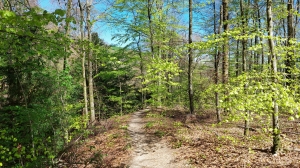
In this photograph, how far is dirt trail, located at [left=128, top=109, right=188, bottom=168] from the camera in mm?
7543

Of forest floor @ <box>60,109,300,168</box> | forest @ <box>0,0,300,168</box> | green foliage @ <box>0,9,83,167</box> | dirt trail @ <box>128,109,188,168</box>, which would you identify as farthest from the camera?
dirt trail @ <box>128,109,188,168</box>

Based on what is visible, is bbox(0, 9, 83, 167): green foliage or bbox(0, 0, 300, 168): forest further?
bbox(0, 9, 83, 167): green foliage

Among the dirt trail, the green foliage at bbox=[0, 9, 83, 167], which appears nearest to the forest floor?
the dirt trail

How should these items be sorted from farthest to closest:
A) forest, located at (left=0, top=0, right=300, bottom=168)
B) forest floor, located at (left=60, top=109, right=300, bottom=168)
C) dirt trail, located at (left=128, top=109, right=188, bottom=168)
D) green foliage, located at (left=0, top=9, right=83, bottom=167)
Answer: dirt trail, located at (left=128, top=109, right=188, bottom=168)
green foliage, located at (left=0, top=9, right=83, bottom=167)
forest floor, located at (left=60, top=109, right=300, bottom=168)
forest, located at (left=0, top=0, right=300, bottom=168)

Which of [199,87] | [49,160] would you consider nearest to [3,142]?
[49,160]

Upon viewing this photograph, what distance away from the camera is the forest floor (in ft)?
20.7

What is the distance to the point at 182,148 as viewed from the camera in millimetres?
8570

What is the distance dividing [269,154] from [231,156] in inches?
49.1

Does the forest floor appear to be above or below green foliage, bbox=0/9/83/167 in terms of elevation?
below

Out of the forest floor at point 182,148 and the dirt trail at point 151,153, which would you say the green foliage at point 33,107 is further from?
the dirt trail at point 151,153

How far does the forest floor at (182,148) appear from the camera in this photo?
6324mm

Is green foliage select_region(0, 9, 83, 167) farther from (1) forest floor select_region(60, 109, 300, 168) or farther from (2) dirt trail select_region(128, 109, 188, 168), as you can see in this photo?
(2) dirt trail select_region(128, 109, 188, 168)

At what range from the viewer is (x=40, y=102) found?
8031 mm

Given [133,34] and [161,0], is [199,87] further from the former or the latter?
[161,0]
